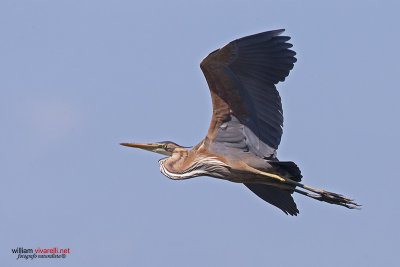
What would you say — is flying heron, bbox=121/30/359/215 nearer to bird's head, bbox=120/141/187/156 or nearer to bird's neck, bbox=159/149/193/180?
bird's neck, bbox=159/149/193/180

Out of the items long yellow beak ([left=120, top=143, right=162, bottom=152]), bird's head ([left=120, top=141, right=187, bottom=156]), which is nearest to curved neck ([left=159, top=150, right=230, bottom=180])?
bird's head ([left=120, top=141, right=187, bottom=156])

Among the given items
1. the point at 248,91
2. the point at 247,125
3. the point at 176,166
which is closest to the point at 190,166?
the point at 176,166

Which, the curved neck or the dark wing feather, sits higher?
the curved neck

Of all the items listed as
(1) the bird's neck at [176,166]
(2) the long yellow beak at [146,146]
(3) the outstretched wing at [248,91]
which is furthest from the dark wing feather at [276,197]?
(2) the long yellow beak at [146,146]

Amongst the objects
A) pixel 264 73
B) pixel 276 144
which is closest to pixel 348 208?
pixel 276 144

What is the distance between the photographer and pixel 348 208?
13.5 metres

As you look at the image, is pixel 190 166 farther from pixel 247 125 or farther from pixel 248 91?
pixel 248 91

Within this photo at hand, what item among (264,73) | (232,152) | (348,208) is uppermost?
(264,73)

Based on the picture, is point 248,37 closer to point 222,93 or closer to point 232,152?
point 222,93

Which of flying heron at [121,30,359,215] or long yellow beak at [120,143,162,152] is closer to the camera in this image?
flying heron at [121,30,359,215]

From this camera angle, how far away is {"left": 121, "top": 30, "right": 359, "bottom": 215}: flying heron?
1282cm

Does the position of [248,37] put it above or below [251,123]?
above

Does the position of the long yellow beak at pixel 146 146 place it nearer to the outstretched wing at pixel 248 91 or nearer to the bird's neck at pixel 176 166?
the bird's neck at pixel 176 166

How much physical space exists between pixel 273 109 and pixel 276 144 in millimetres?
528
